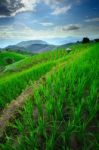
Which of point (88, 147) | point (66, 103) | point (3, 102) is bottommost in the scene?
point (3, 102)

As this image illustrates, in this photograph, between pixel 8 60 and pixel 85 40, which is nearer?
pixel 85 40

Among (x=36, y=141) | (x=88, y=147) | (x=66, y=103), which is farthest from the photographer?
(x=66, y=103)

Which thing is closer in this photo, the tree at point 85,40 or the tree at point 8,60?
the tree at point 85,40

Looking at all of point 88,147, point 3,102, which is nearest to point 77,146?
point 88,147

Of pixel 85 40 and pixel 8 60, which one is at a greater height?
pixel 85 40

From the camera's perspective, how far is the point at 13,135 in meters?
3.43

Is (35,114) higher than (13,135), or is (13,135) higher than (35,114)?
(35,114)

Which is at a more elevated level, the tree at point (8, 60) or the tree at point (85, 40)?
the tree at point (85, 40)

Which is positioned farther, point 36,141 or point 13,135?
point 13,135

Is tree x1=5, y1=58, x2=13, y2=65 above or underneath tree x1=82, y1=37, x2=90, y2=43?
underneath

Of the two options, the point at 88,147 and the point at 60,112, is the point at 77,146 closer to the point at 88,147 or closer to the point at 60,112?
the point at 88,147

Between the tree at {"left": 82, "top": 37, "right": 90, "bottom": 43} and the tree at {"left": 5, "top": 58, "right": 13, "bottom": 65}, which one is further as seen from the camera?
the tree at {"left": 5, "top": 58, "right": 13, "bottom": 65}

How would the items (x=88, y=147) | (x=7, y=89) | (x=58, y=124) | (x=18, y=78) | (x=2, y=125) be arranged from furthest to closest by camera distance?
(x=18, y=78) → (x=7, y=89) → (x=2, y=125) → (x=58, y=124) → (x=88, y=147)

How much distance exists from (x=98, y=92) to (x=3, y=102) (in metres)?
3.69
